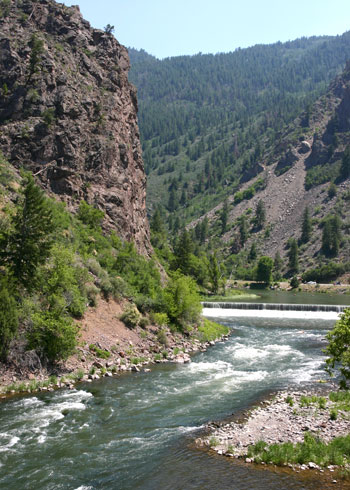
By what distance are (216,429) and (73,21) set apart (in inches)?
2546

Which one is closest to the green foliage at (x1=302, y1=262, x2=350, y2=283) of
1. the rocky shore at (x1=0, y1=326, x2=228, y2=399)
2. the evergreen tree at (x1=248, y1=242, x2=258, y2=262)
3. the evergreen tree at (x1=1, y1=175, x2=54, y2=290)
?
the evergreen tree at (x1=248, y1=242, x2=258, y2=262)

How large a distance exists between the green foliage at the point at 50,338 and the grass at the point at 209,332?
18970mm

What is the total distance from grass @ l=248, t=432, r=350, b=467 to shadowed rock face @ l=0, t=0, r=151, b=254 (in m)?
39.5

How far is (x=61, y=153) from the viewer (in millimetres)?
51031

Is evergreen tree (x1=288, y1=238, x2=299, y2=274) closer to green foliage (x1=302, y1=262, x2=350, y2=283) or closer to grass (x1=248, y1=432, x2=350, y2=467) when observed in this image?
green foliage (x1=302, y1=262, x2=350, y2=283)

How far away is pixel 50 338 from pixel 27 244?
6.59 m

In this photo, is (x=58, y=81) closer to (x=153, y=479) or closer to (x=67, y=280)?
(x=67, y=280)

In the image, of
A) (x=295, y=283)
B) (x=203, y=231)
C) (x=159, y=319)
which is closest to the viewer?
(x=159, y=319)

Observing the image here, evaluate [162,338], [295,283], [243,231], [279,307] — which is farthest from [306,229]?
[162,338]

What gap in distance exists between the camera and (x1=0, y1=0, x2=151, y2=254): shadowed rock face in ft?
164

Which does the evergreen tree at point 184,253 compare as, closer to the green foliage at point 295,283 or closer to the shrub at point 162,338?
the green foliage at point 295,283

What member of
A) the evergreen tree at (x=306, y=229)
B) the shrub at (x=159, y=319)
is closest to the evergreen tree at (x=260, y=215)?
the evergreen tree at (x=306, y=229)

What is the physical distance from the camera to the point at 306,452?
644 inches

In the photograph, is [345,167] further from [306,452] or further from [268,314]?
[306,452]
